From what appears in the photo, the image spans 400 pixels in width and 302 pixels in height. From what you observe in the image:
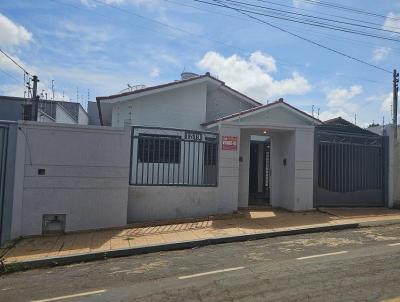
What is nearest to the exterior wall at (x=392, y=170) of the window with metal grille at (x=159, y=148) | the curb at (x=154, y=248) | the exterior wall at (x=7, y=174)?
the curb at (x=154, y=248)

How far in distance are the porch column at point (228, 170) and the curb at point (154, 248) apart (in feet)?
8.18

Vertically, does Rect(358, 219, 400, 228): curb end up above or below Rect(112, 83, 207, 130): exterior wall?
below

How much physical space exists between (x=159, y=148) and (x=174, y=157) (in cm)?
57

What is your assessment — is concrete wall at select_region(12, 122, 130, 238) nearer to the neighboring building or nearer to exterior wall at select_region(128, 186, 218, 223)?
exterior wall at select_region(128, 186, 218, 223)

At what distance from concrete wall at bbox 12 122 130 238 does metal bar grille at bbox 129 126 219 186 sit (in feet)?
2.04

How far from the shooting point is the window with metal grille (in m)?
11.6

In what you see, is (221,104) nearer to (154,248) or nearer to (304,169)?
(304,169)

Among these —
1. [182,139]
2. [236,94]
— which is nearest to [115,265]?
[182,139]

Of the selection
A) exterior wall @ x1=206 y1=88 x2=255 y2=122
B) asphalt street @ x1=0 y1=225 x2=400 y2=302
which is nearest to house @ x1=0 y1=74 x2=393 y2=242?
exterior wall @ x1=206 y1=88 x2=255 y2=122

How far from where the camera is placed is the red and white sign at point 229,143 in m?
12.2

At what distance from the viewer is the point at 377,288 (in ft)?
18.0

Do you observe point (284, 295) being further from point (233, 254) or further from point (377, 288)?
point (233, 254)

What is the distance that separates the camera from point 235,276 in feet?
20.9

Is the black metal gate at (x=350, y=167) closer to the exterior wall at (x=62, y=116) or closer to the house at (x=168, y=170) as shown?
the house at (x=168, y=170)
